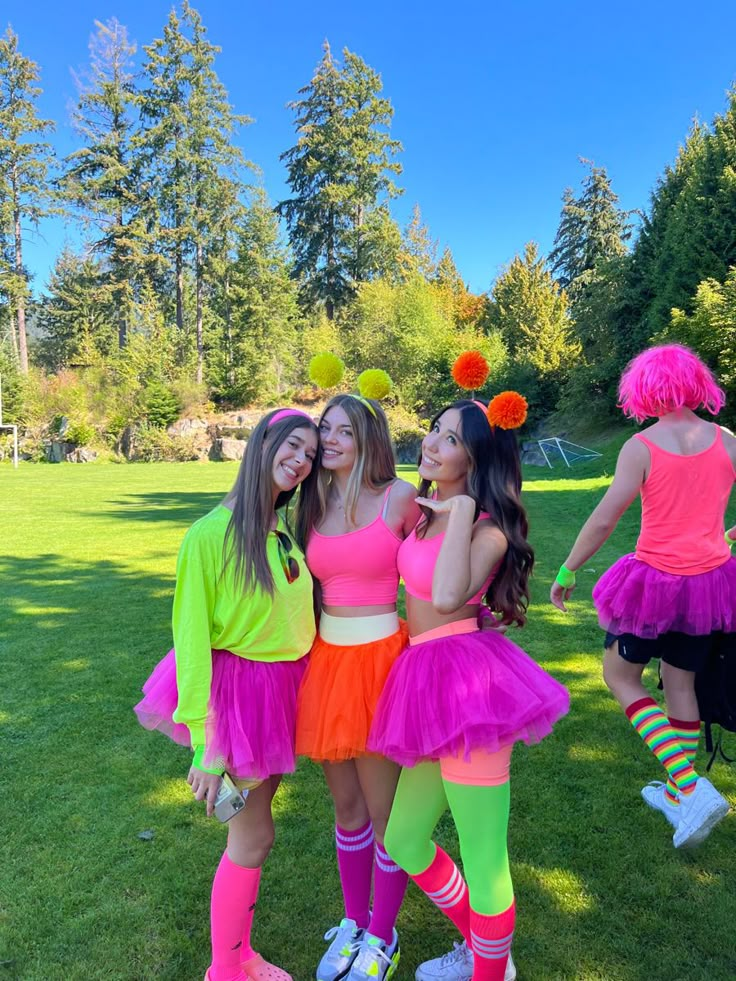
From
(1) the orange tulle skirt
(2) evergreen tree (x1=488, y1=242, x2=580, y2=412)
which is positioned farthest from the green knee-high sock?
(2) evergreen tree (x1=488, y1=242, x2=580, y2=412)

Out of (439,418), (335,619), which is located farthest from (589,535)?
(335,619)

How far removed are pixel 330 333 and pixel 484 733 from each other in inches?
1552

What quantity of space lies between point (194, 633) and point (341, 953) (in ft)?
4.15

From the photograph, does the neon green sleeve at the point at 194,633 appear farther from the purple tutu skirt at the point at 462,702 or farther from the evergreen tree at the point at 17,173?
the evergreen tree at the point at 17,173

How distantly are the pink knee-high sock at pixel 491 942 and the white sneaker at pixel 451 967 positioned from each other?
285 millimetres

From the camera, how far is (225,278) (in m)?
40.6

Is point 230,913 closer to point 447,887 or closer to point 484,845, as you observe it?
point 447,887

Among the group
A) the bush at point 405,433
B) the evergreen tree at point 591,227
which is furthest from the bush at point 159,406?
the evergreen tree at point 591,227

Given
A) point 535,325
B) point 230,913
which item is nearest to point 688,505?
point 230,913

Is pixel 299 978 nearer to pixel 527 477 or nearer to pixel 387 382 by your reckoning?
pixel 387 382

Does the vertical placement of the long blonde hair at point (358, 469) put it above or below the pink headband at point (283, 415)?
below

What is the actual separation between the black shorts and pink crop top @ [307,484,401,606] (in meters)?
1.35

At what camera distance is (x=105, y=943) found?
2.39m

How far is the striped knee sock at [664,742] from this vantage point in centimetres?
275
